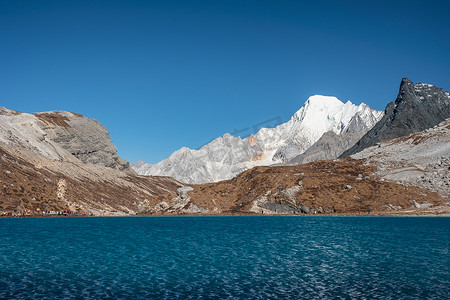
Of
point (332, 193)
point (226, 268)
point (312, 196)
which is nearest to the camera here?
point (226, 268)

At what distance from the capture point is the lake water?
3432cm

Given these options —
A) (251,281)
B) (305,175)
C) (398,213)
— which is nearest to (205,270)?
(251,281)

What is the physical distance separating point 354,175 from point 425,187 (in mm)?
32541

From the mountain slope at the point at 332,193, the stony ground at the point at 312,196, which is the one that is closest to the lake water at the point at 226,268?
the stony ground at the point at 312,196

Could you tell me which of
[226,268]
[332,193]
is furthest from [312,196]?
[226,268]

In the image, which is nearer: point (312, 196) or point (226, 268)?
point (226, 268)

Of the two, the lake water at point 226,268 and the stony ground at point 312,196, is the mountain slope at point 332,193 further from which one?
the lake water at point 226,268

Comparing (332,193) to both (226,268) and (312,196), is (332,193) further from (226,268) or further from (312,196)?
(226,268)

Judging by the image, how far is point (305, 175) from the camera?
184500 millimetres

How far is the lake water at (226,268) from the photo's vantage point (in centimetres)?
3432

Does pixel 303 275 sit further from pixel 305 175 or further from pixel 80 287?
pixel 305 175

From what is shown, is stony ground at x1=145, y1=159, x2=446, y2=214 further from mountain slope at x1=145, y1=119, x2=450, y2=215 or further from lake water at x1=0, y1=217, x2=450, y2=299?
lake water at x1=0, y1=217, x2=450, y2=299

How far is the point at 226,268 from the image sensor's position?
150 ft

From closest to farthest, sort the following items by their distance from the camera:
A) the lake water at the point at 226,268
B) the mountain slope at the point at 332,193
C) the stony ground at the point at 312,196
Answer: the lake water at the point at 226,268 < the mountain slope at the point at 332,193 < the stony ground at the point at 312,196
